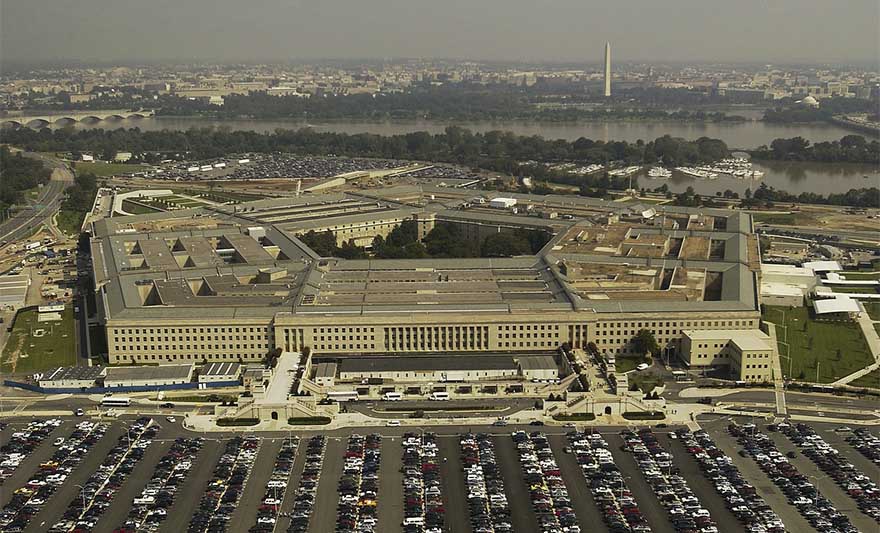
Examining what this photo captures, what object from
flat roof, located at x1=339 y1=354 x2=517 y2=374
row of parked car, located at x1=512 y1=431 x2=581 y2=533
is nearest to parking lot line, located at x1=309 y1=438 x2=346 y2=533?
row of parked car, located at x1=512 y1=431 x2=581 y2=533

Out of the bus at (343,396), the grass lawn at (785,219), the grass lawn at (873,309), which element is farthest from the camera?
the grass lawn at (785,219)

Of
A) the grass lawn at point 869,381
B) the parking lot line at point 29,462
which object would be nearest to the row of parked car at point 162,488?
the parking lot line at point 29,462

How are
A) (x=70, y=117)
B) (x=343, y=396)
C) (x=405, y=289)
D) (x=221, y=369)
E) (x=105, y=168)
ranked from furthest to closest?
(x=70, y=117) → (x=105, y=168) → (x=405, y=289) → (x=221, y=369) → (x=343, y=396)

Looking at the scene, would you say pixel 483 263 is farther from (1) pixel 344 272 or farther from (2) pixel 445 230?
(2) pixel 445 230

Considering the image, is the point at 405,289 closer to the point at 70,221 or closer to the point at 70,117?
the point at 70,221

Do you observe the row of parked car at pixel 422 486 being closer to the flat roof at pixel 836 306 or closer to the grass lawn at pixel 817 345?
the grass lawn at pixel 817 345

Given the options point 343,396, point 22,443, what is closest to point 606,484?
point 343,396

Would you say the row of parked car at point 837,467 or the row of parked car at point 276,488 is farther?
the row of parked car at point 837,467

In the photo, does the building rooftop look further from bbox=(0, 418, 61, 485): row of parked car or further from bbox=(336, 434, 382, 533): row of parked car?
bbox=(336, 434, 382, 533): row of parked car
